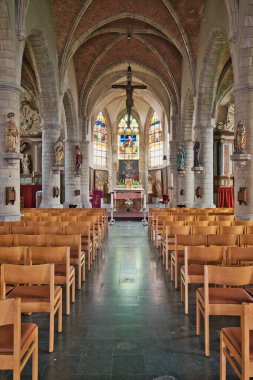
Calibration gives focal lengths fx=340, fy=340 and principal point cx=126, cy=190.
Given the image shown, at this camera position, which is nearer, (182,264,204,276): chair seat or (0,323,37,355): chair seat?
(0,323,37,355): chair seat

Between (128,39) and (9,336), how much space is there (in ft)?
71.6

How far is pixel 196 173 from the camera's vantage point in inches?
675

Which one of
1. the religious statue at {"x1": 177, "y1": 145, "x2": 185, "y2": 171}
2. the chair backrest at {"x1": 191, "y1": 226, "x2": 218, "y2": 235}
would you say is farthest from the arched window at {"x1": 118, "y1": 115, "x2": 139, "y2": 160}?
the chair backrest at {"x1": 191, "y1": 226, "x2": 218, "y2": 235}

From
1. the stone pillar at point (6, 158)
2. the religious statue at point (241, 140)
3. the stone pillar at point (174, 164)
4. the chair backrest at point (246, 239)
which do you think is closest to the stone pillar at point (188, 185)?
the stone pillar at point (174, 164)

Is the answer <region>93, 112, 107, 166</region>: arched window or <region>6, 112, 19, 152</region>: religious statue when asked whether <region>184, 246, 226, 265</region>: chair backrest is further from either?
<region>93, 112, 107, 166</region>: arched window

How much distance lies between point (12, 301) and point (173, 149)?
23.2m

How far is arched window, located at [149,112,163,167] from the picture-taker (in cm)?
3384

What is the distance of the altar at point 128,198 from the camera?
985 inches

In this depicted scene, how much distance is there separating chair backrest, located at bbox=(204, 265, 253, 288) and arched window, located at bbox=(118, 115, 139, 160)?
33001 mm

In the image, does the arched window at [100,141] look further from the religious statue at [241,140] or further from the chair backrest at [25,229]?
the chair backrest at [25,229]

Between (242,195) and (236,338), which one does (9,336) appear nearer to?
(236,338)

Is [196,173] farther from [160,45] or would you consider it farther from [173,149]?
[160,45]

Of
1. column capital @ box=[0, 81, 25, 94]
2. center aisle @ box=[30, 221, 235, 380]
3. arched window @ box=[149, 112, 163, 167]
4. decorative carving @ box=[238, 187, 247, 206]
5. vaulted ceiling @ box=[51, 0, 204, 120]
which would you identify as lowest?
center aisle @ box=[30, 221, 235, 380]

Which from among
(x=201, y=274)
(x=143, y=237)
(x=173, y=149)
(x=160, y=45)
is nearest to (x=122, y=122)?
(x=173, y=149)
